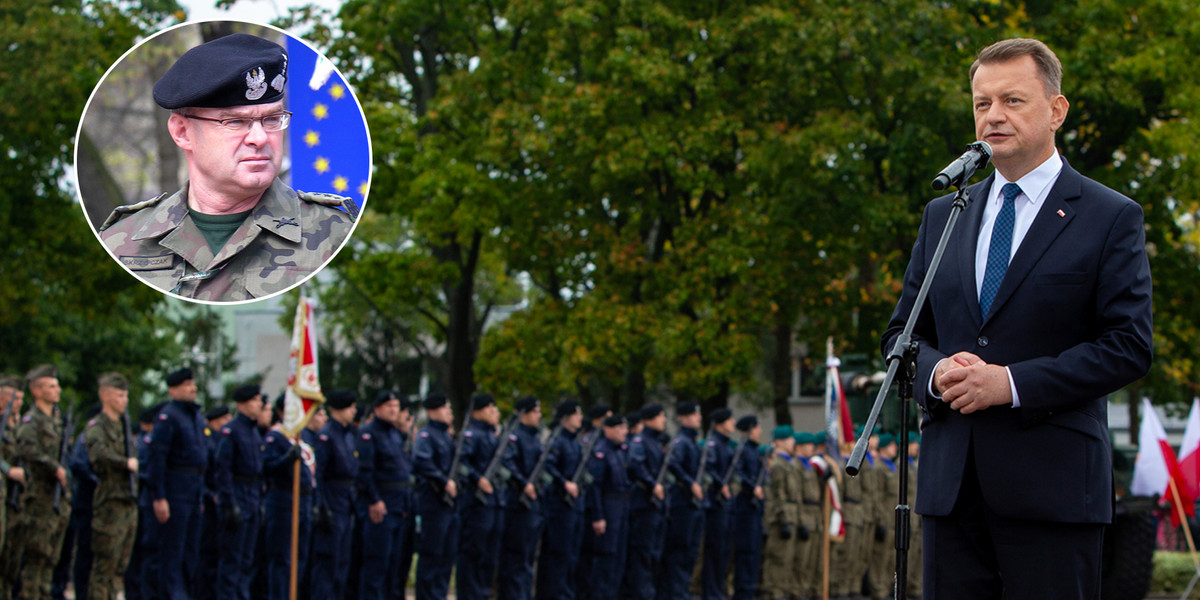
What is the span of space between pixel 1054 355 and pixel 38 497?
10.5 meters

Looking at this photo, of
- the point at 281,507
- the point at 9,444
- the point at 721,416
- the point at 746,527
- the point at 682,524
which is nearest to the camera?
the point at 9,444

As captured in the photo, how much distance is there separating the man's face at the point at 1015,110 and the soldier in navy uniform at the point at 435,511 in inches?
383

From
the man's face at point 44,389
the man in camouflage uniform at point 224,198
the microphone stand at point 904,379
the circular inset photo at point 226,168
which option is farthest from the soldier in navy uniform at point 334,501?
the microphone stand at point 904,379

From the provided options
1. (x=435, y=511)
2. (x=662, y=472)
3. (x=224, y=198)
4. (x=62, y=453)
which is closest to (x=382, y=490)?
(x=435, y=511)

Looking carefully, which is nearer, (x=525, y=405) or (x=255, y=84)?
(x=255, y=84)

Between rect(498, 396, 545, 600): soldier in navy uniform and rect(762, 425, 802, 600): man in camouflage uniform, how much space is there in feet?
12.4

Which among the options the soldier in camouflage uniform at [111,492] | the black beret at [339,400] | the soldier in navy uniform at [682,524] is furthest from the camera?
the soldier in navy uniform at [682,524]

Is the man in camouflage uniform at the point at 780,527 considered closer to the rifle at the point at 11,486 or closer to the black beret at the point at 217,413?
the black beret at the point at 217,413

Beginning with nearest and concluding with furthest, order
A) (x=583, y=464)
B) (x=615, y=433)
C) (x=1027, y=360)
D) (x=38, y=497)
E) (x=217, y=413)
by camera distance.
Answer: (x=1027, y=360) → (x=38, y=497) → (x=217, y=413) → (x=583, y=464) → (x=615, y=433)

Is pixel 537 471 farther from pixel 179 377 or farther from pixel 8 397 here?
pixel 8 397

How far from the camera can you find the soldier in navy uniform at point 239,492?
40.0 feet

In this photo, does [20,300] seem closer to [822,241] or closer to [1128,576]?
[822,241]

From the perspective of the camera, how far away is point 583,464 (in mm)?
15195

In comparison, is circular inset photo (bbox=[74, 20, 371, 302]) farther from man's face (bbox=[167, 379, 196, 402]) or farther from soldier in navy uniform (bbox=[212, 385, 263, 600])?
soldier in navy uniform (bbox=[212, 385, 263, 600])
